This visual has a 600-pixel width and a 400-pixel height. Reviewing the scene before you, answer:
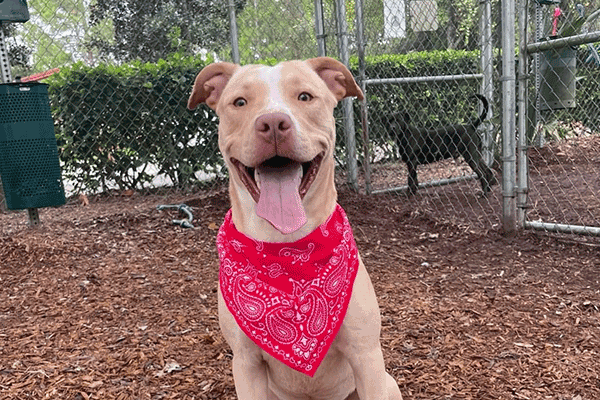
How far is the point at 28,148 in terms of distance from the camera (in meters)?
4.53

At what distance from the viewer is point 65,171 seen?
625cm

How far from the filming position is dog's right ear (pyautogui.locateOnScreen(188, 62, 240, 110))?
1.94 metres

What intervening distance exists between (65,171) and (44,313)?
348cm

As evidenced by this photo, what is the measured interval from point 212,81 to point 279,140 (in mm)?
574

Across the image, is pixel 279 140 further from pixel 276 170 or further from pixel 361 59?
pixel 361 59

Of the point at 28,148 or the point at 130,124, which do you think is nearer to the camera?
the point at 28,148

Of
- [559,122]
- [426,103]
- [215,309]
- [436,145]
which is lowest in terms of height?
[559,122]

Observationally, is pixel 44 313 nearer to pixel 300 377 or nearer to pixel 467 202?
pixel 300 377

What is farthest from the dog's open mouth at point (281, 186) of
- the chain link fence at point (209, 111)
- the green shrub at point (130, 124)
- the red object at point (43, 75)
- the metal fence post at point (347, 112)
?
the red object at point (43, 75)

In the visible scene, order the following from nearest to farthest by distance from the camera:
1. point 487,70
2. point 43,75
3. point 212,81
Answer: point 212,81 < point 487,70 < point 43,75

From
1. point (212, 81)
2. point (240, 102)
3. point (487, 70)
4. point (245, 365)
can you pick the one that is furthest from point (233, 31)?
point (245, 365)

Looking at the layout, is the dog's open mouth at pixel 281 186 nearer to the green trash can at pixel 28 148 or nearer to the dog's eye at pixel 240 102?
the dog's eye at pixel 240 102

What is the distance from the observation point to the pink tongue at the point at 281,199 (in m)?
1.62

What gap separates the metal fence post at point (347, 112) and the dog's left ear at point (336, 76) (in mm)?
3561
